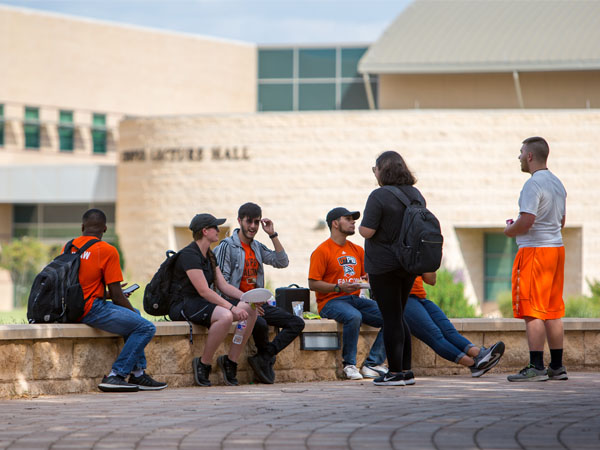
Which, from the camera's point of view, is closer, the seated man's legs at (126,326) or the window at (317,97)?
the seated man's legs at (126,326)

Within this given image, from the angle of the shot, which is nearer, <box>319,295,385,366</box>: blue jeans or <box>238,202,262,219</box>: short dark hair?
<box>319,295,385,366</box>: blue jeans

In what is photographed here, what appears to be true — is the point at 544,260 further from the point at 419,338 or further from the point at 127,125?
the point at 127,125

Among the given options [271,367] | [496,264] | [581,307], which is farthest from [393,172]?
[496,264]

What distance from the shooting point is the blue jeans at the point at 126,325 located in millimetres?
8516

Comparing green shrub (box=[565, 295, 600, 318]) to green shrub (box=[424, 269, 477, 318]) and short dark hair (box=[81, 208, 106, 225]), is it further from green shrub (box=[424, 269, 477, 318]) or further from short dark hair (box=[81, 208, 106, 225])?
short dark hair (box=[81, 208, 106, 225])

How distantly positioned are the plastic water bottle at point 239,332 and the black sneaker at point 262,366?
0.29 meters

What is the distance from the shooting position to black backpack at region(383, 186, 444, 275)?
315 inches

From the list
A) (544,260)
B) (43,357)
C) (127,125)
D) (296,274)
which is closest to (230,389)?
(43,357)

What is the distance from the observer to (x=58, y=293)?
848cm

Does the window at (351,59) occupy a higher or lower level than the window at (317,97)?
higher

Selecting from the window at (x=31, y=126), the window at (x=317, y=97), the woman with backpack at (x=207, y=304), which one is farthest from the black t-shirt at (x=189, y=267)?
the window at (x=31, y=126)

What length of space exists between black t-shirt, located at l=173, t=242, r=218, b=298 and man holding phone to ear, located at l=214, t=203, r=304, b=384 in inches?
15.2

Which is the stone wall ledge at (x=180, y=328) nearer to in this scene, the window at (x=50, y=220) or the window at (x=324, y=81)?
the window at (x=50, y=220)

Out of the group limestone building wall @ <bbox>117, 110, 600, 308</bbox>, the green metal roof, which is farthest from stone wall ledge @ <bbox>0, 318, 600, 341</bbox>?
the green metal roof
